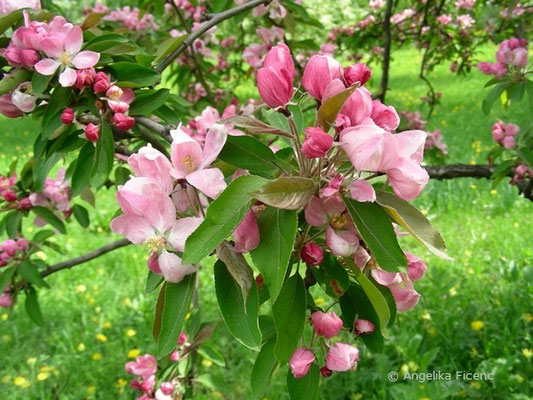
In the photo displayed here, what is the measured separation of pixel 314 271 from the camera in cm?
81

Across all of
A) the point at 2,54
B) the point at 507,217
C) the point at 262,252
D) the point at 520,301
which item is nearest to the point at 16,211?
the point at 2,54

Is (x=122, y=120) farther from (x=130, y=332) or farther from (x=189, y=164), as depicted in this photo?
(x=130, y=332)

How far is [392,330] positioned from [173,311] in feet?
6.98

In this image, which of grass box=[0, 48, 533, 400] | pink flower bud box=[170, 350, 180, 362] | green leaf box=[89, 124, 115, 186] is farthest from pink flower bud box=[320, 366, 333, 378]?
grass box=[0, 48, 533, 400]

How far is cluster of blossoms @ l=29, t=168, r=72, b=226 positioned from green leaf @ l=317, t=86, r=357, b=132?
1379 millimetres

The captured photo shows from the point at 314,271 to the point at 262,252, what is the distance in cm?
17

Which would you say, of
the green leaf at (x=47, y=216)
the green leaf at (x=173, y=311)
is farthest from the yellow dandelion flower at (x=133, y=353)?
the green leaf at (x=173, y=311)

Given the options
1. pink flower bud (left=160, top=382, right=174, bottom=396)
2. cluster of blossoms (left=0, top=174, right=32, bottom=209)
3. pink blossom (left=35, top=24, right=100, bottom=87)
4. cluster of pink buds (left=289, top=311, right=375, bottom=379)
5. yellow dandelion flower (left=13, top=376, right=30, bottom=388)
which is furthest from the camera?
yellow dandelion flower (left=13, top=376, right=30, bottom=388)

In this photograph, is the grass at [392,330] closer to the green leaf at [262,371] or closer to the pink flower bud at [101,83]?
the green leaf at [262,371]

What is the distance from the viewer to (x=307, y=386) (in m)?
0.85

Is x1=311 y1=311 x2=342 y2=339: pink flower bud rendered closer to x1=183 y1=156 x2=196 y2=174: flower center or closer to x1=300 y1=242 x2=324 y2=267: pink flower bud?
x1=300 y1=242 x2=324 y2=267: pink flower bud

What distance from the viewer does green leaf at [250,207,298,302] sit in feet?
2.05

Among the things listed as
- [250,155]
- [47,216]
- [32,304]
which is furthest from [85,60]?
[32,304]

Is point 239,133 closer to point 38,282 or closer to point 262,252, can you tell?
point 262,252
